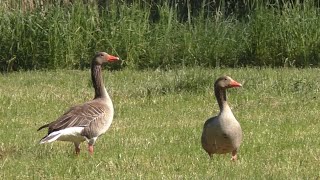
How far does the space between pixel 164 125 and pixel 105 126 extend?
1.97m

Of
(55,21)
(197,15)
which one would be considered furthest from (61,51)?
(197,15)

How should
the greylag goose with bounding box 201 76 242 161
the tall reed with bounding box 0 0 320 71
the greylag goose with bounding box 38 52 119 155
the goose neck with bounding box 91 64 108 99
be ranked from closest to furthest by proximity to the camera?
1. the greylag goose with bounding box 201 76 242 161
2. the greylag goose with bounding box 38 52 119 155
3. the goose neck with bounding box 91 64 108 99
4. the tall reed with bounding box 0 0 320 71

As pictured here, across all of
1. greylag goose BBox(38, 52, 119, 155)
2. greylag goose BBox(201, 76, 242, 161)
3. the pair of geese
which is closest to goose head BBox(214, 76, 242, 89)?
the pair of geese

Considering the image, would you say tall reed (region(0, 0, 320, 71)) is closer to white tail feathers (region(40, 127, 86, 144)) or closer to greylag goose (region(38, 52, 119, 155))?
greylag goose (region(38, 52, 119, 155))

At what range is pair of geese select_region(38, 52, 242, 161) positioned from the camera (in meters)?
8.56

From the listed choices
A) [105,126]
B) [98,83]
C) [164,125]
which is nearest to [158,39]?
[164,125]

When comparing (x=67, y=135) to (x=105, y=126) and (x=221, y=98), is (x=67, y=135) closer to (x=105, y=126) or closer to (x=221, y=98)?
(x=105, y=126)

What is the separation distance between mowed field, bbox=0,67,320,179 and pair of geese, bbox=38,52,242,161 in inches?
6.9

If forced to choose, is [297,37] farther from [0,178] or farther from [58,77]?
[0,178]

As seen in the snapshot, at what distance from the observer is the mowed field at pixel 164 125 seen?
8320mm

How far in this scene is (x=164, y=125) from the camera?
1120 cm

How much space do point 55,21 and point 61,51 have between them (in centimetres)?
61

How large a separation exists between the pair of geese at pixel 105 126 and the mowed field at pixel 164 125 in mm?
174

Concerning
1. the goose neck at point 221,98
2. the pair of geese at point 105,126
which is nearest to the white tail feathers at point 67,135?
the pair of geese at point 105,126
